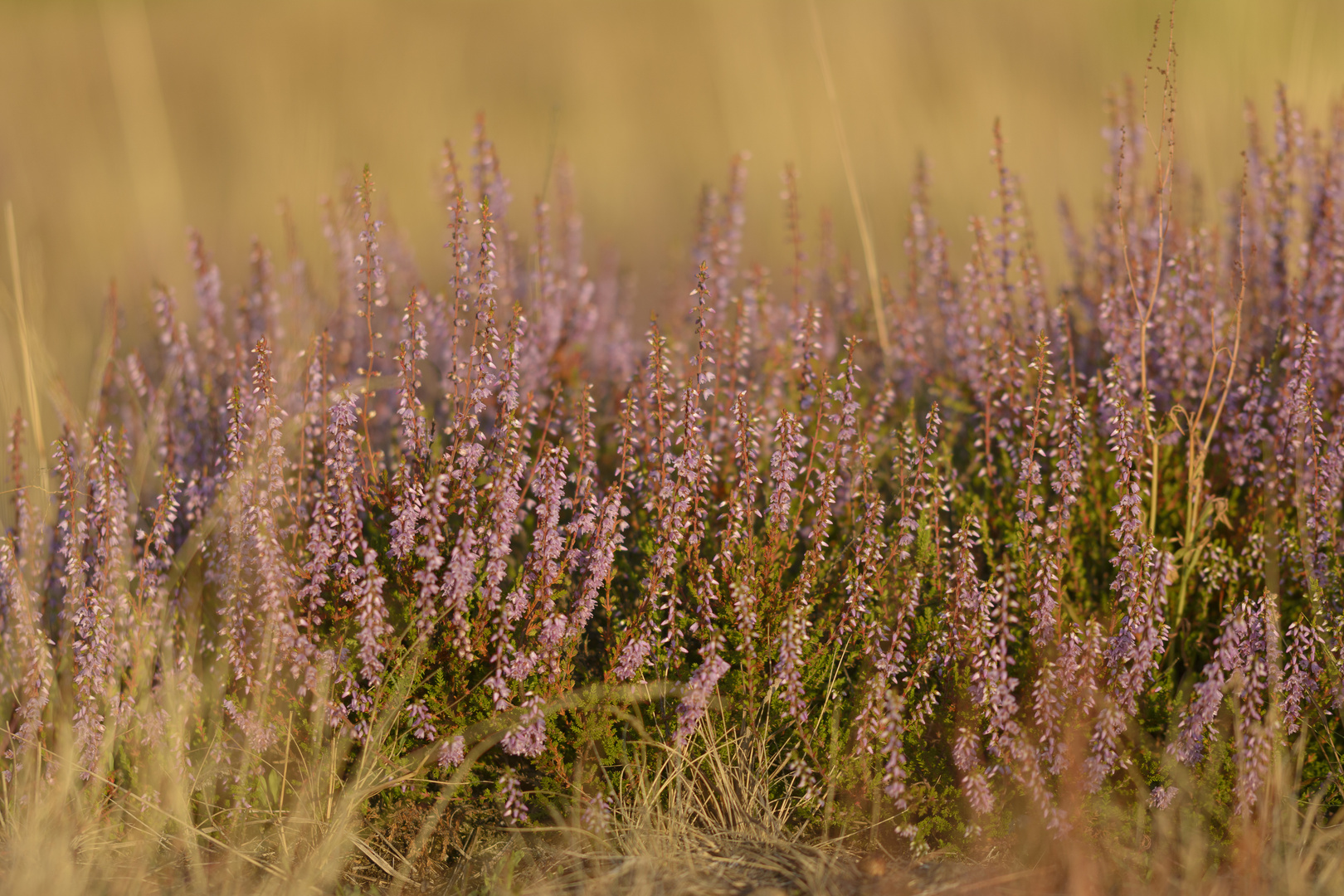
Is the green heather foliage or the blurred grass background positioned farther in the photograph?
the blurred grass background

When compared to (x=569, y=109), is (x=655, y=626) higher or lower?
lower

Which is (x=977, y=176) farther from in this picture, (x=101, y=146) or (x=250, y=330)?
(x=101, y=146)

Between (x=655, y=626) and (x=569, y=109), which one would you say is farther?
(x=569, y=109)

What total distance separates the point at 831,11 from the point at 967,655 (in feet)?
47.3

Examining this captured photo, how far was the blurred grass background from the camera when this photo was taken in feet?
21.5

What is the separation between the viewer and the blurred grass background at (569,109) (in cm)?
654

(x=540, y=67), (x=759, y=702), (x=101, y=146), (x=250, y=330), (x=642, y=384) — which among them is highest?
(x=540, y=67)

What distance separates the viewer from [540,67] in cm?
1431

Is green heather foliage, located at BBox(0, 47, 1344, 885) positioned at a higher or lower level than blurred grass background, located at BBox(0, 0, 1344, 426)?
lower

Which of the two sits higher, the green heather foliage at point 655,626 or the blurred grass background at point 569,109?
the blurred grass background at point 569,109

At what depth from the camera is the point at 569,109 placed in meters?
12.2

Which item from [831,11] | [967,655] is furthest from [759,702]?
[831,11]

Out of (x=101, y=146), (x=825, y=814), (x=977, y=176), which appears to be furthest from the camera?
(x=101, y=146)

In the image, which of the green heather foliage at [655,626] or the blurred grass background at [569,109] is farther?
the blurred grass background at [569,109]
